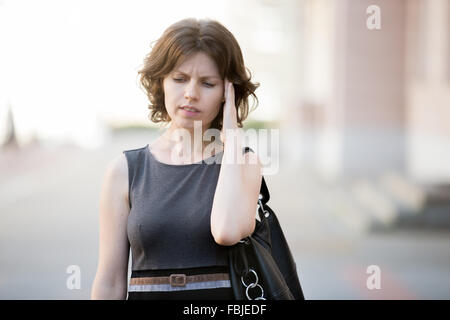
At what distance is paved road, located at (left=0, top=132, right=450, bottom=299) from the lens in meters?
5.52

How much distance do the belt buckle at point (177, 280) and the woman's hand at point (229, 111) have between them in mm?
467

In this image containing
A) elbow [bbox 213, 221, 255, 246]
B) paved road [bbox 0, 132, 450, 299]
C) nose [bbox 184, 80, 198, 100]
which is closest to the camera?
elbow [bbox 213, 221, 255, 246]

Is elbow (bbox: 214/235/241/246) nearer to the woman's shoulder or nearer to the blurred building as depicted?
the woman's shoulder

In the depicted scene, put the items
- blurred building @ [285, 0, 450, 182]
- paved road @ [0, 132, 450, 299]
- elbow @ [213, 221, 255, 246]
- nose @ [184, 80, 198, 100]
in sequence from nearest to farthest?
elbow @ [213, 221, 255, 246] → nose @ [184, 80, 198, 100] → paved road @ [0, 132, 450, 299] → blurred building @ [285, 0, 450, 182]

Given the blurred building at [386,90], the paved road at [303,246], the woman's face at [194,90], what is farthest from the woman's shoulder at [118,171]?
the blurred building at [386,90]

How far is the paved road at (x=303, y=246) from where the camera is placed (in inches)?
217

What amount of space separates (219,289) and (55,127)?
61.0 ft

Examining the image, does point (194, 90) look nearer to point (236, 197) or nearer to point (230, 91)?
point (230, 91)

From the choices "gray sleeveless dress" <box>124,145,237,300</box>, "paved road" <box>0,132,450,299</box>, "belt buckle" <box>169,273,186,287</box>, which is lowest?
"paved road" <box>0,132,450,299</box>

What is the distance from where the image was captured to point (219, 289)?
1.92 meters

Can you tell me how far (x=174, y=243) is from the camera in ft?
6.32

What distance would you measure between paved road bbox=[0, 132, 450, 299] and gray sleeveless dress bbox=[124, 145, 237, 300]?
138 inches

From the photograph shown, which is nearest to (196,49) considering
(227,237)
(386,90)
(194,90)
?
(194,90)
